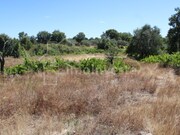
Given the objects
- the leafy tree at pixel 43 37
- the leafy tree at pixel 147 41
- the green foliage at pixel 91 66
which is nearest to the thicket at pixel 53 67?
the green foliage at pixel 91 66

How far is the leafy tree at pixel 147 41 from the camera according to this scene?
3098 cm

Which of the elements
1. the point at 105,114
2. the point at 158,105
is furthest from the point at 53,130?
the point at 158,105

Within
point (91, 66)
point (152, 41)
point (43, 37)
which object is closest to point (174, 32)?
point (152, 41)

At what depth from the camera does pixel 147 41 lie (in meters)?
31.2

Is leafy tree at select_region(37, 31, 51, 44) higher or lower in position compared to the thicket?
higher

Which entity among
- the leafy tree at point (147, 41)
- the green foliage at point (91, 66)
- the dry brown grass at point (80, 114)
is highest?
the leafy tree at point (147, 41)

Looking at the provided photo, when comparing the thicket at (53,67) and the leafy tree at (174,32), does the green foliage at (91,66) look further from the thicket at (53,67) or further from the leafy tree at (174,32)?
the leafy tree at (174,32)

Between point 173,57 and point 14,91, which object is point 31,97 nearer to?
point 14,91

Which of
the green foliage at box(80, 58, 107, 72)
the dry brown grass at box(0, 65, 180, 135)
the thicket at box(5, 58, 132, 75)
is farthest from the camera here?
the green foliage at box(80, 58, 107, 72)

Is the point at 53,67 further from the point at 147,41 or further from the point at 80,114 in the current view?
the point at 147,41

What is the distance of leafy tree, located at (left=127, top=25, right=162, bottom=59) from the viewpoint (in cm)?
3098

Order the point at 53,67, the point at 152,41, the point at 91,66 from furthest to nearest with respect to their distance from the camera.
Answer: the point at 152,41 < the point at 91,66 < the point at 53,67

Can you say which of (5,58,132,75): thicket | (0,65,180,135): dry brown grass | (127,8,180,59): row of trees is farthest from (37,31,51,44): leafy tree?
(0,65,180,135): dry brown grass

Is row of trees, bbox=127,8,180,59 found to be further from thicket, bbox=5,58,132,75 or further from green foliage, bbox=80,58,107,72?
green foliage, bbox=80,58,107,72
